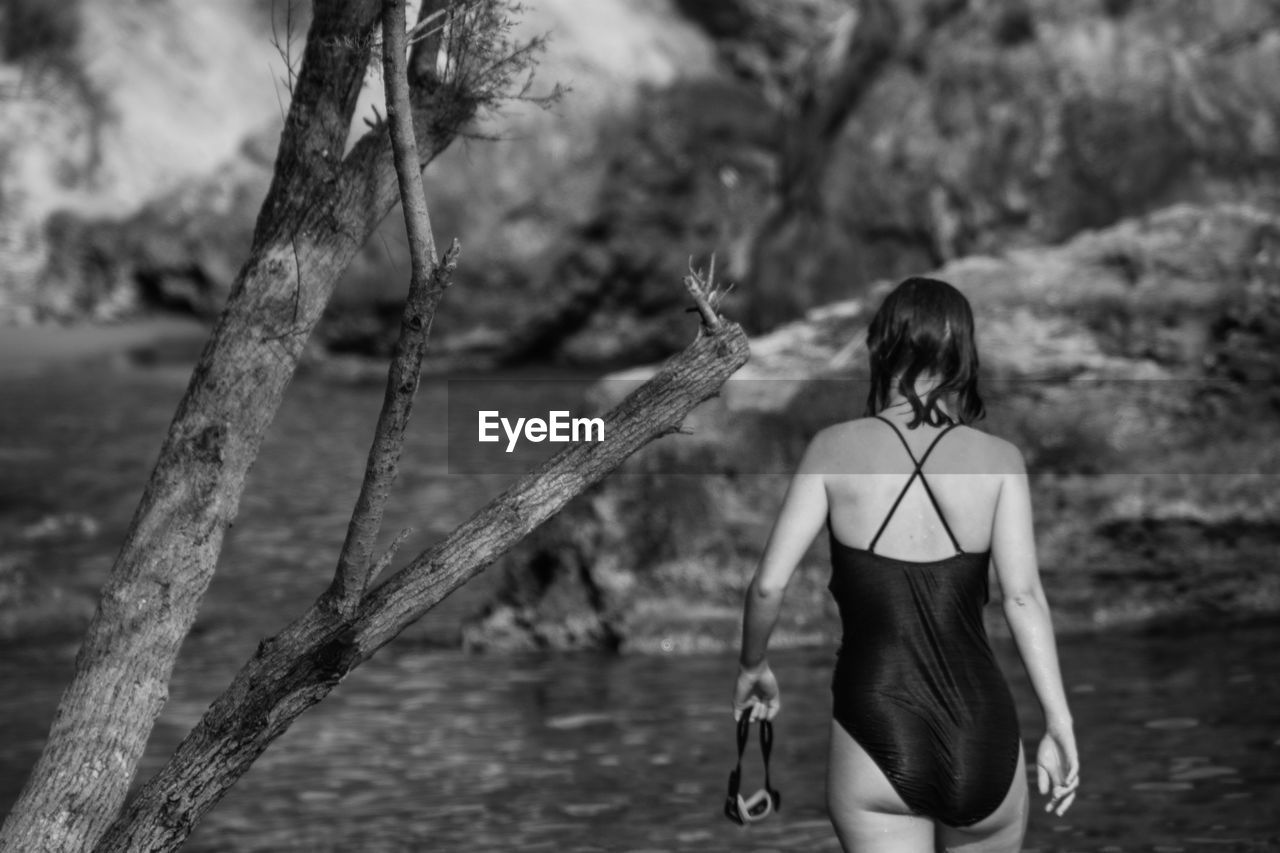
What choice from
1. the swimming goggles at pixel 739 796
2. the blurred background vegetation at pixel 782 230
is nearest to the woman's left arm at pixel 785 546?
the swimming goggles at pixel 739 796

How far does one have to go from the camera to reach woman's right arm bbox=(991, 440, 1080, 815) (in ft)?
15.1

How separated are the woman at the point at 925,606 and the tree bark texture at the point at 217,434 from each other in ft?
5.55

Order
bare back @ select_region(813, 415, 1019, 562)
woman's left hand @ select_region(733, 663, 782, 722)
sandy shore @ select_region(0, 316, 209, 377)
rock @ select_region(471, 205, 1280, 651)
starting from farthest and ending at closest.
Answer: sandy shore @ select_region(0, 316, 209, 377) < rock @ select_region(471, 205, 1280, 651) < woman's left hand @ select_region(733, 663, 782, 722) < bare back @ select_region(813, 415, 1019, 562)

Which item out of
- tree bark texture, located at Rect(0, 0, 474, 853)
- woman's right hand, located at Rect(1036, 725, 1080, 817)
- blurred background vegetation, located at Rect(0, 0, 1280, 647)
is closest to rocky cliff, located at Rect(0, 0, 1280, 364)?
blurred background vegetation, located at Rect(0, 0, 1280, 647)

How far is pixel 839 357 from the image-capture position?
11.6 meters

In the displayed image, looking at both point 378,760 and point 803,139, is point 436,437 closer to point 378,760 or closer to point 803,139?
point 803,139

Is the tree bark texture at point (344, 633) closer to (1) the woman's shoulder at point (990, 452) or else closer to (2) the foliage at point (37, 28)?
(1) the woman's shoulder at point (990, 452)

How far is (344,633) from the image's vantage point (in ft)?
17.0

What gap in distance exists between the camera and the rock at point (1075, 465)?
425 inches

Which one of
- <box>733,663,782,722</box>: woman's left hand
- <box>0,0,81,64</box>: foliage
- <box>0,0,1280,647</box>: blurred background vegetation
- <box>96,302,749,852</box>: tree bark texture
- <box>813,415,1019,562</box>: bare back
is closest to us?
<box>813,415,1019,562</box>: bare back

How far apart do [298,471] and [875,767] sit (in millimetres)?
13991

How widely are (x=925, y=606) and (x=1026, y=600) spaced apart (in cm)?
24

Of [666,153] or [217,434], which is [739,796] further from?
[666,153]

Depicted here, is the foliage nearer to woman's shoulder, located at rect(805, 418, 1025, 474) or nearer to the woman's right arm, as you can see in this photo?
woman's shoulder, located at rect(805, 418, 1025, 474)
